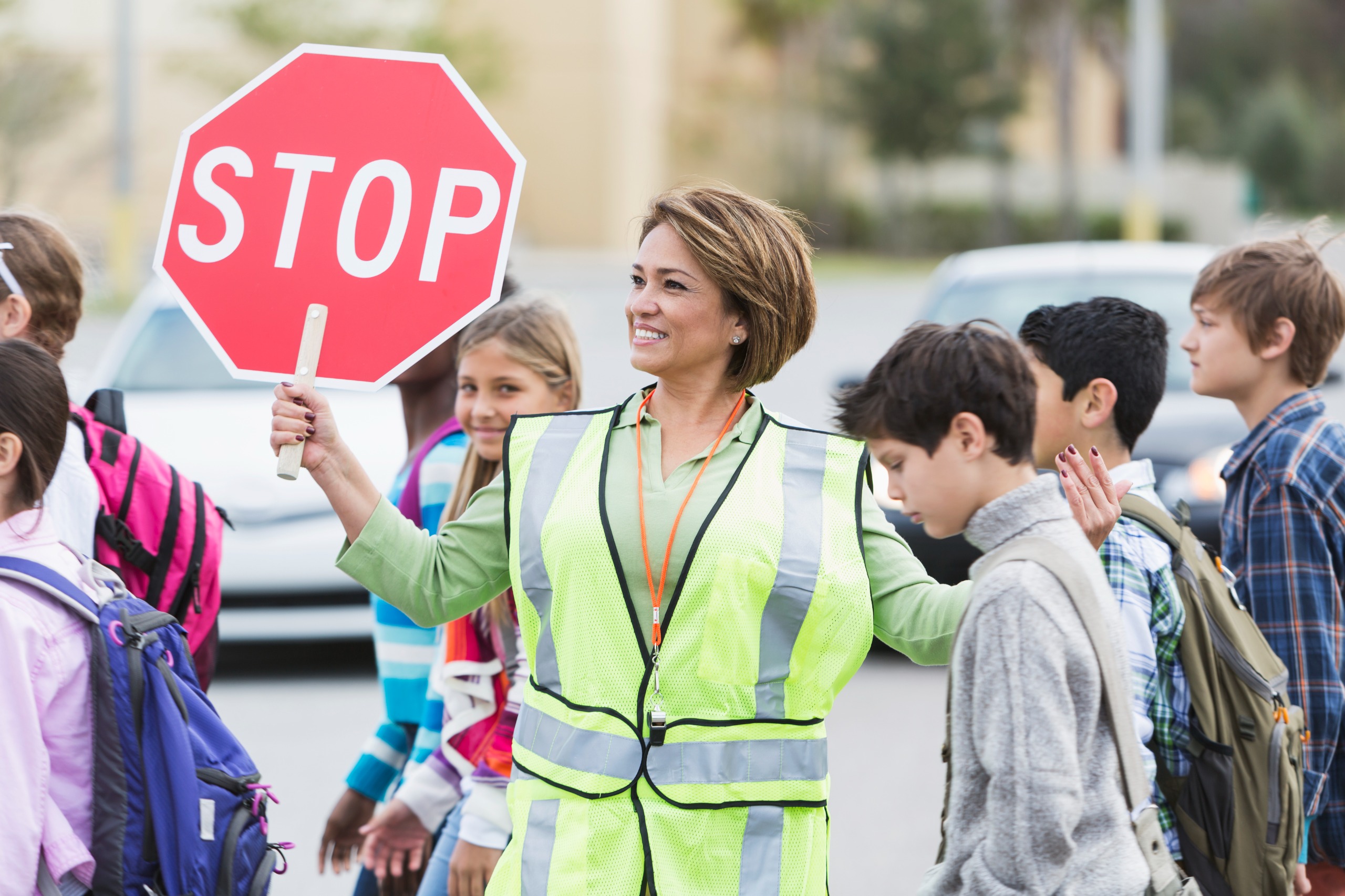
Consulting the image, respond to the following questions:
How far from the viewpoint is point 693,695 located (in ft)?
7.47

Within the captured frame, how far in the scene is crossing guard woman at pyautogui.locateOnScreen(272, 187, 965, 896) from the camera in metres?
2.27

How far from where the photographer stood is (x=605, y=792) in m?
2.27

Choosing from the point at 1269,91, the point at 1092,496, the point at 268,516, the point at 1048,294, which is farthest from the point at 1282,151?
the point at 1092,496

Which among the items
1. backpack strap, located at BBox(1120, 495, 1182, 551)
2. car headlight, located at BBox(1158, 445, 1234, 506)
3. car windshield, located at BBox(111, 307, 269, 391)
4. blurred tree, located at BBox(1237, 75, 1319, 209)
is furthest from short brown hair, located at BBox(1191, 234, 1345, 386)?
blurred tree, located at BBox(1237, 75, 1319, 209)

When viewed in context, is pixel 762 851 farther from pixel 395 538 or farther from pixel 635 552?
pixel 395 538

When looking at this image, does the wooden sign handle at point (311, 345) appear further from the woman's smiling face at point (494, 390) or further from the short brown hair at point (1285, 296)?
the short brown hair at point (1285, 296)

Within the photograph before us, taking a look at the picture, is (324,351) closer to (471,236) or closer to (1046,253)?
(471,236)

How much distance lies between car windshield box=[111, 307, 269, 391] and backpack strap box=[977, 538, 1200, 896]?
20.7 ft

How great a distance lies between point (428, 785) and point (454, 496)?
0.59 meters

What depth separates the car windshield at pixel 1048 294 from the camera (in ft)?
25.6

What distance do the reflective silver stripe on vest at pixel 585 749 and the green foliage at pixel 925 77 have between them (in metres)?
43.9

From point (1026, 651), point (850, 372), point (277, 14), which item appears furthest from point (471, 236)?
point (277, 14)

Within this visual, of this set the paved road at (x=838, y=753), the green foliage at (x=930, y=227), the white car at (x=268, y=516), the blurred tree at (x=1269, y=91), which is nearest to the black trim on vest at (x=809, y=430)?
the paved road at (x=838, y=753)

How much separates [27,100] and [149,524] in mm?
23831
